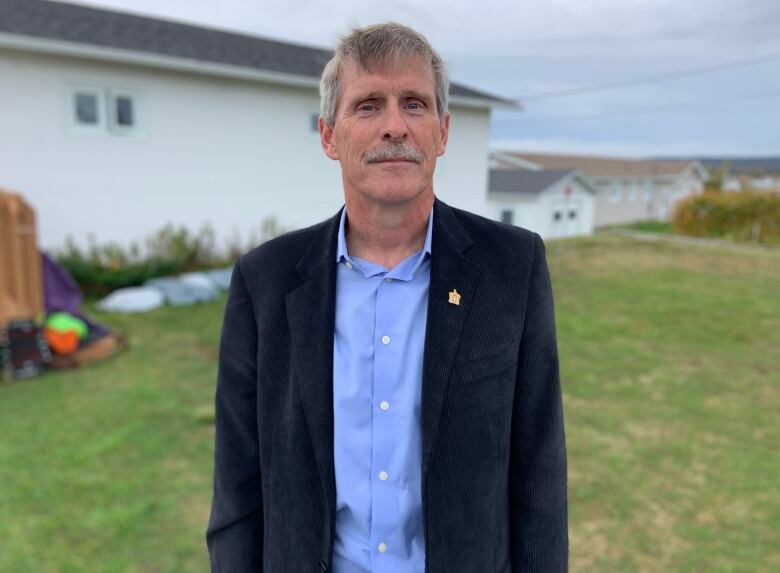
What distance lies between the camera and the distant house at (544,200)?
1045 inches

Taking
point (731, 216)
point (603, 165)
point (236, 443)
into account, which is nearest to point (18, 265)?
point (236, 443)

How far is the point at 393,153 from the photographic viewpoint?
1.54m

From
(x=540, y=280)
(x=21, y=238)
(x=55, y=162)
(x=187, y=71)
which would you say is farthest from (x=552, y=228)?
(x=540, y=280)

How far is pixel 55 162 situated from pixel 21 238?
12.2 ft

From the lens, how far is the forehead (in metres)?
1.53

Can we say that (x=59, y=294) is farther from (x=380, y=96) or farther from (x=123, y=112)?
(x=380, y=96)

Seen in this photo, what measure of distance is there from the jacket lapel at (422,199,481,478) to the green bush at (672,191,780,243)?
2540 cm

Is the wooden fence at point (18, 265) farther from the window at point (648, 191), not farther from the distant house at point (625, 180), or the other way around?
the window at point (648, 191)

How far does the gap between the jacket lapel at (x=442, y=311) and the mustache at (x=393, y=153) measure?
256 mm

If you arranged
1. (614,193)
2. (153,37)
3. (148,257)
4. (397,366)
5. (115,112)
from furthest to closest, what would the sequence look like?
(614,193) → (153,37) → (148,257) → (115,112) → (397,366)

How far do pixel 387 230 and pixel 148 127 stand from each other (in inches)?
426

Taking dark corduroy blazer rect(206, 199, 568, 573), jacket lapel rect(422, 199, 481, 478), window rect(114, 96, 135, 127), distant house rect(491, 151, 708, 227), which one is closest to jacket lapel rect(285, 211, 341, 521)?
dark corduroy blazer rect(206, 199, 568, 573)

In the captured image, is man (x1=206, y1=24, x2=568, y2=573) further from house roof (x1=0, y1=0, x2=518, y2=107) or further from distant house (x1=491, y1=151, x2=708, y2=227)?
distant house (x1=491, y1=151, x2=708, y2=227)

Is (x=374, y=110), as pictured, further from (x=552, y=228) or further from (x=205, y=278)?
(x=552, y=228)
